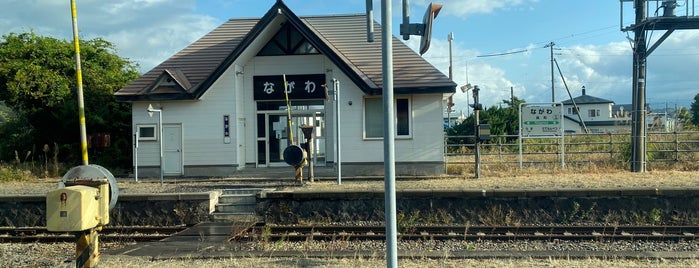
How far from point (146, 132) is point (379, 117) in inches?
323

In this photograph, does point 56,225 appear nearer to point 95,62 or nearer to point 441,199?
point 441,199

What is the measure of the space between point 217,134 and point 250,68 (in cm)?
264

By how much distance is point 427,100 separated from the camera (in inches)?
739

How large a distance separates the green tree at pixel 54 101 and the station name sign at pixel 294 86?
7.03 m

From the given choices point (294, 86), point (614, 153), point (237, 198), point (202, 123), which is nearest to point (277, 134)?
point (294, 86)

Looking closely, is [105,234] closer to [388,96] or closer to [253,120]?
[388,96]

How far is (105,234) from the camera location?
11570 mm

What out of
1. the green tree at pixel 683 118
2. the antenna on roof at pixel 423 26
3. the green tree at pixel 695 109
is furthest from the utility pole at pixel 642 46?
the green tree at pixel 695 109

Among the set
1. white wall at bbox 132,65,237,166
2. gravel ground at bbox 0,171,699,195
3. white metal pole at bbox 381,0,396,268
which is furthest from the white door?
white metal pole at bbox 381,0,396,268

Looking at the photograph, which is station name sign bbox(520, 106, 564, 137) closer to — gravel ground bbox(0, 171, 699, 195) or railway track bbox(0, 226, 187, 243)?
gravel ground bbox(0, 171, 699, 195)

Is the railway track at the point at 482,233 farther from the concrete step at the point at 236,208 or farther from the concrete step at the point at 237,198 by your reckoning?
the concrete step at the point at 237,198

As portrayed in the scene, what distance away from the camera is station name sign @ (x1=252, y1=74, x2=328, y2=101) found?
776 inches

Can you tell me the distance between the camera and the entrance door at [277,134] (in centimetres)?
2014

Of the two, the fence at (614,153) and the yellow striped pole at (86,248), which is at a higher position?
the fence at (614,153)
